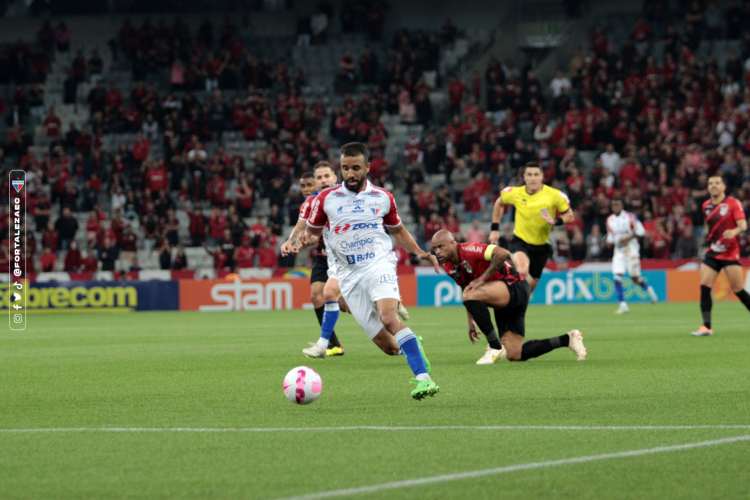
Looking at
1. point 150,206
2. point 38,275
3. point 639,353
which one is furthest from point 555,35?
point 639,353

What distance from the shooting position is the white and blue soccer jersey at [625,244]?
23266mm

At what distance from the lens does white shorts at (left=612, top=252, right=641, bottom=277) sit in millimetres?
23281

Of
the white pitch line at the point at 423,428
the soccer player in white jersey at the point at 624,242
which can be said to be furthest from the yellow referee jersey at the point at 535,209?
the soccer player in white jersey at the point at 624,242

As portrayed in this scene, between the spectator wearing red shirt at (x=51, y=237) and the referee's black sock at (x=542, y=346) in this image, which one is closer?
the referee's black sock at (x=542, y=346)

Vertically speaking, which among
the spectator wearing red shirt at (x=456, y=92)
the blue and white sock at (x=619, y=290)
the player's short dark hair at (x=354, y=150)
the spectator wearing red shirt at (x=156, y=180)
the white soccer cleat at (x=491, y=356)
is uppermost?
the spectator wearing red shirt at (x=456, y=92)

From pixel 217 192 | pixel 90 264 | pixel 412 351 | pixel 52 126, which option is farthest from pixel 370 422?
pixel 52 126

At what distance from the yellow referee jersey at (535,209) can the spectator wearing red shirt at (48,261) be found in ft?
57.1

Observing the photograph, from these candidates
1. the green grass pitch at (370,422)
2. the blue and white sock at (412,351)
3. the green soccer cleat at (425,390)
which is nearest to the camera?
the green grass pitch at (370,422)

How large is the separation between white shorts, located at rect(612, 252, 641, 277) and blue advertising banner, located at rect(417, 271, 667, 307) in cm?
324

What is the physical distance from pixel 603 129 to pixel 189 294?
508 inches

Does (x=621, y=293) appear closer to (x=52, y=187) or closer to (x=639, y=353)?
(x=639, y=353)

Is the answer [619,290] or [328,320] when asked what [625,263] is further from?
[328,320]

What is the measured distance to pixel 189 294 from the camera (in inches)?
1043

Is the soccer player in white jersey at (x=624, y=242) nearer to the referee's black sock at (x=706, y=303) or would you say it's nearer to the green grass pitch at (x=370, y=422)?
the referee's black sock at (x=706, y=303)
